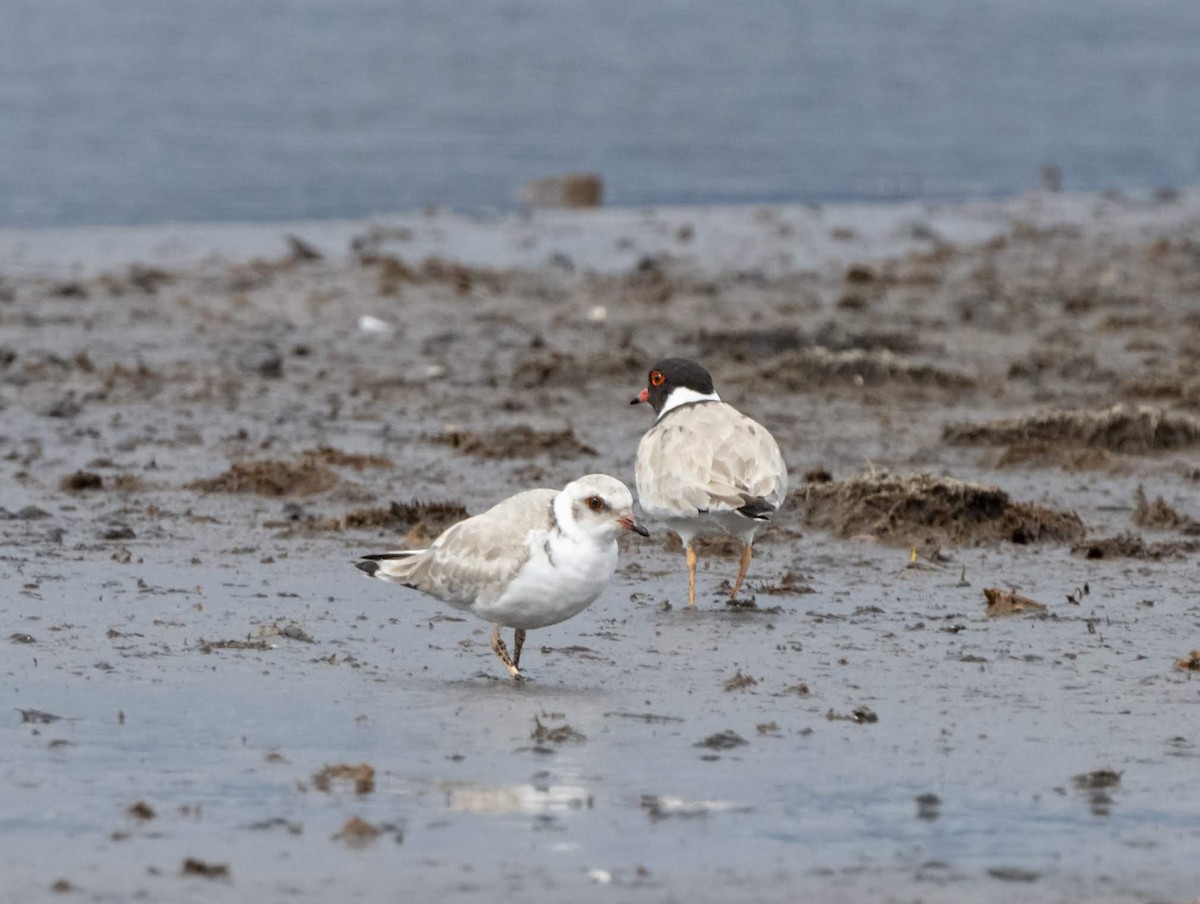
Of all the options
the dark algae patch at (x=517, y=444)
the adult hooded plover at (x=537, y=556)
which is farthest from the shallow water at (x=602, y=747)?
the dark algae patch at (x=517, y=444)

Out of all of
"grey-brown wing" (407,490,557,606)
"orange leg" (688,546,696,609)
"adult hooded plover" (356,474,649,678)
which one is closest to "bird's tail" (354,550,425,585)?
"grey-brown wing" (407,490,557,606)

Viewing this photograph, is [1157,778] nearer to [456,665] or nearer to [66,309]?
[456,665]

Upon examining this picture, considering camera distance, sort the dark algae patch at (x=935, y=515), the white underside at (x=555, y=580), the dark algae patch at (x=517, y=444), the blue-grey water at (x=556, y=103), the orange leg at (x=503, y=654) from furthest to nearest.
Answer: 1. the blue-grey water at (x=556, y=103)
2. the dark algae patch at (x=517, y=444)
3. the dark algae patch at (x=935, y=515)
4. the orange leg at (x=503, y=654)
5. the white underside at (x=555, y=580)

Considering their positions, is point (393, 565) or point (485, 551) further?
point (393, 565)

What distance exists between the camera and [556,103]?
37875 mm

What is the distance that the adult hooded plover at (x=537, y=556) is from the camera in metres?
7.29

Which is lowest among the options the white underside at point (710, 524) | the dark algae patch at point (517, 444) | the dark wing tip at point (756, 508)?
the dark algae patch at point (517, 444)

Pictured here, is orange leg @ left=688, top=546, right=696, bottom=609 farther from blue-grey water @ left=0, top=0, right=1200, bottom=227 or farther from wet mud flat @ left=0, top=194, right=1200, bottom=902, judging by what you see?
blue-grey water @ left=0, top=0, right=1200, bottom=227

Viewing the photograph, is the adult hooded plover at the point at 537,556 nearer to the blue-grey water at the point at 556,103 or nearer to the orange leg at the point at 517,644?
the orange leg at the point at 517,644

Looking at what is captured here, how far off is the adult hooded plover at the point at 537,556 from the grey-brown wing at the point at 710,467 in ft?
4.53

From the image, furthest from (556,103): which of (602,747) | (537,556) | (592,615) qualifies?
(602,747)

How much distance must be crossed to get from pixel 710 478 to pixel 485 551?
5.61ft

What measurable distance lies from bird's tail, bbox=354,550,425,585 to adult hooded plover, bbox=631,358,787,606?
147 centimetres

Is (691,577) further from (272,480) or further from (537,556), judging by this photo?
(272,480)
